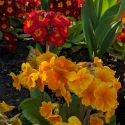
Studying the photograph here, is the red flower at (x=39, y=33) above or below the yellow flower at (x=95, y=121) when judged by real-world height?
above

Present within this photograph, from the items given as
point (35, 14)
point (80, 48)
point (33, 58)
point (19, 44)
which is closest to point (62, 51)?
point (80, 48)

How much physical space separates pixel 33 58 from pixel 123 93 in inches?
46.8

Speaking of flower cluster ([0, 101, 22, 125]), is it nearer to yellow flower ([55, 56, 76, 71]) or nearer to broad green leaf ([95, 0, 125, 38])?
yellow flower ([55, 56, 76, 71])

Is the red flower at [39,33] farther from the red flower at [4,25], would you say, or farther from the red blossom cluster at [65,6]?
the red blossom cluster at [65,6]

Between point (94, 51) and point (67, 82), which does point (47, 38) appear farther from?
point (67, 82)

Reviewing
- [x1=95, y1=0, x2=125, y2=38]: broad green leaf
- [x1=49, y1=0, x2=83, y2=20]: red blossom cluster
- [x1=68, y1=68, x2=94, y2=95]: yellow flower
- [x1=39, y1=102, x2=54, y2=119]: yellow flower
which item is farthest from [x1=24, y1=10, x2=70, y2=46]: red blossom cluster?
[x1=68, y1=68, x2=94, y2=95]: yellow flower

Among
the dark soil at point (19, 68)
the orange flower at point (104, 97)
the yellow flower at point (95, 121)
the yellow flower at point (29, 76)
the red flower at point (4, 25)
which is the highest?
the yellow flower at point (29, 76)

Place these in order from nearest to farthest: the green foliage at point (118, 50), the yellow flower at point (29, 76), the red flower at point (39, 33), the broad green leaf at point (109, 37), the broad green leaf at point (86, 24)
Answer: the yellow flower at point (29, 76) → the red flower at point (39, 33) → the broad green leaf at point (109, 37) → the broad green leaf at point (86, 24) → the green foliage at point (118, 50)

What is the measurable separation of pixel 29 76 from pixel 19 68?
1572mm

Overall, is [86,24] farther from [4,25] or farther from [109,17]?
[4,25]

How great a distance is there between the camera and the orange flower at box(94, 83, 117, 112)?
68.9 inches

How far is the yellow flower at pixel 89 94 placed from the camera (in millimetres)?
1770

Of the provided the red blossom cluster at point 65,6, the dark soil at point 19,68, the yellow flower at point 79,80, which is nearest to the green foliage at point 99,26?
the dark soil at point 19,68

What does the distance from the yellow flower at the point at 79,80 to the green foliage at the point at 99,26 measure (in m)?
1.63
